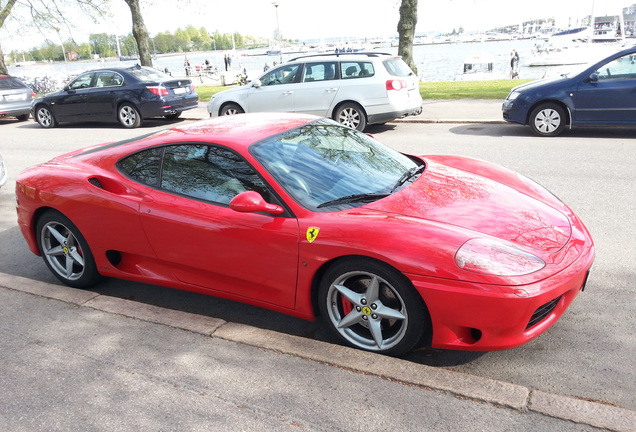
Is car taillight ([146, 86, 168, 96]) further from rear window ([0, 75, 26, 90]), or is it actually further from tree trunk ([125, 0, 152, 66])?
tree trunk ([125, 0, 152, 66])

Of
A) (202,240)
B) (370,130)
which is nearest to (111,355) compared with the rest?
(202,240)

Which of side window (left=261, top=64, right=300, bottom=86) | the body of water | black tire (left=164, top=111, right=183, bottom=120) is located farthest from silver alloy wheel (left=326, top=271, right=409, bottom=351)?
black tire (left=164, top=111, right=183, bottom=120)

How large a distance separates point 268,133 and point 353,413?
2.12 metres

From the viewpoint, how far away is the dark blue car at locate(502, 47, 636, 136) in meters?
9.50

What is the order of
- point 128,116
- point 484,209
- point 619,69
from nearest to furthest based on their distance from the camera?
point 484,209, point 619,69, point 128,116

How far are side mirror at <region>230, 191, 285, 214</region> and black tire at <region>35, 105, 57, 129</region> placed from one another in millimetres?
14770

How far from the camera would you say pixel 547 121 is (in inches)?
401

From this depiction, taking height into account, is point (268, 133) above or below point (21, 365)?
above

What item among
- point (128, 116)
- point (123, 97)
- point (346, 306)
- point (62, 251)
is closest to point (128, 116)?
point (128, 116)

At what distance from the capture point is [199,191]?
379 centimetres

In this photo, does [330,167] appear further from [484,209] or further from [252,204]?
[484,209]

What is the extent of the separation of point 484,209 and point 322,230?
3.43 feet

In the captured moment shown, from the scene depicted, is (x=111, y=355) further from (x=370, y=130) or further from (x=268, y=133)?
(x=370, y=130)

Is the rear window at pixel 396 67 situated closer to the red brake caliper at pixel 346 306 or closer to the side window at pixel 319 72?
the side window at pixel 319 72
